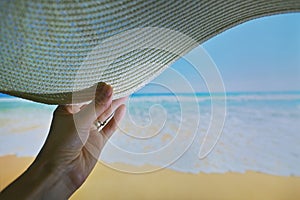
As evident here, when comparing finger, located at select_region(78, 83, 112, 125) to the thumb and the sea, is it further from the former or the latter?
the sea

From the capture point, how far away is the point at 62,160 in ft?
1.76

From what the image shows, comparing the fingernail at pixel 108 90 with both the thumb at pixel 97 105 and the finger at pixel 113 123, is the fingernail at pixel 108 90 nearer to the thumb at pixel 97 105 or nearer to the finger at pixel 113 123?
the thumb at pixel 97 105

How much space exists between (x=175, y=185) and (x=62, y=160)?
111 centimetres

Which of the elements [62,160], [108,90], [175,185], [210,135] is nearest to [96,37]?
[108,90]

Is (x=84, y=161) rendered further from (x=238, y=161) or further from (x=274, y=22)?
(x=274, y=22)

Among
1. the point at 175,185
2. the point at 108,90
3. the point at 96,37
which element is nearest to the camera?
the point at 96,37

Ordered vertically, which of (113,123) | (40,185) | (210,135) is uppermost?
(210,135)

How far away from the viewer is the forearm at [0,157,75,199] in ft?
1.61

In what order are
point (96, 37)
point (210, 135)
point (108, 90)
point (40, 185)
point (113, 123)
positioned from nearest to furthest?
point (96, 37), point (108, 90), point (40, 185), point (113, 123), point (210, 135)

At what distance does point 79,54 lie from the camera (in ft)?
1.00

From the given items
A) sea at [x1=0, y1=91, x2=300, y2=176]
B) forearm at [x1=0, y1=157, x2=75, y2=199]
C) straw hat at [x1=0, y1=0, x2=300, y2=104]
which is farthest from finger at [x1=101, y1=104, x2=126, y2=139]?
sea at [x1=0, y1=91, x2=300, y2=176]

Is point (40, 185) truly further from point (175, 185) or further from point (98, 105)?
point (175, 185)

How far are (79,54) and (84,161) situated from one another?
0.32m

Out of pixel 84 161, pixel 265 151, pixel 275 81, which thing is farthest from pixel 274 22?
pixel 84 161
